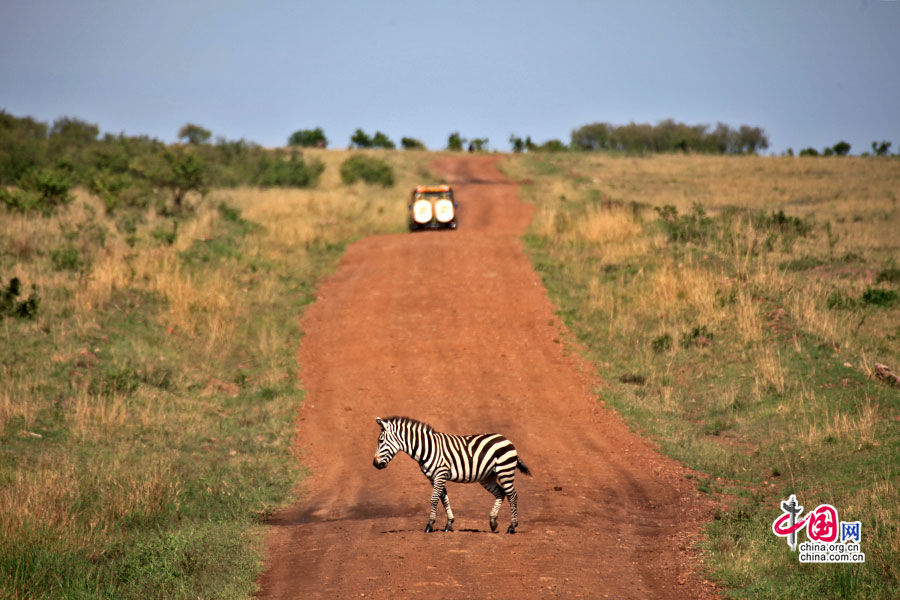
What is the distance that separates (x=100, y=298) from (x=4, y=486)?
902 cm

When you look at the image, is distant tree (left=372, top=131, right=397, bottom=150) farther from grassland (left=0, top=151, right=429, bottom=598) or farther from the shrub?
grassland (left=0, top=151, right=429, bottom=598)

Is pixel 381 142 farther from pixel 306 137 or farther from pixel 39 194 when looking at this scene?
pixel 39 194

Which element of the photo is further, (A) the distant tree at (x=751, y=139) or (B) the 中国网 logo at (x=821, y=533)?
(A) the distant tree at (x=751, y=139)

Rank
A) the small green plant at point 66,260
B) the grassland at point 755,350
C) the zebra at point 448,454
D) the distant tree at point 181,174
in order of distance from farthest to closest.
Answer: the distant tree at point 181,174 → the small green plant at point 66,260 → the grassland at point 755,350 → the zebra at point 448,454

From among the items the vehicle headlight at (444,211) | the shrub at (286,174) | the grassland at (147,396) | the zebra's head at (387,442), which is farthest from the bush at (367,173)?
the zebra's head at (387,442)

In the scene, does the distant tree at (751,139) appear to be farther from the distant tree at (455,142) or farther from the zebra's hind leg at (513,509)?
the zebra's hind leg at (513,509)

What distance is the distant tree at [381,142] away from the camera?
78.8m

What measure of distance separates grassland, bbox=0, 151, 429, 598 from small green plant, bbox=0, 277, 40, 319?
0.71 ft

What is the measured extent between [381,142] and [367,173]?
1360 inches

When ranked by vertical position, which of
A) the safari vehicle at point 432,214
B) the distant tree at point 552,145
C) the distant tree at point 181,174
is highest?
the distant tree at point 552,145

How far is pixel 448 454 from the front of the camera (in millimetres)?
7848

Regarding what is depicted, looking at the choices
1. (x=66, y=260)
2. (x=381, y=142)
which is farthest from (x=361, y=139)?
(x=66, y=260)

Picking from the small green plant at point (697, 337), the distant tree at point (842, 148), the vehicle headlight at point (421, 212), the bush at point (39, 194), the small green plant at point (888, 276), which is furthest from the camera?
the distant tree at point (842, 148)

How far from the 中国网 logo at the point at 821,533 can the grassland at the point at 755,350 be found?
0.12 meters
